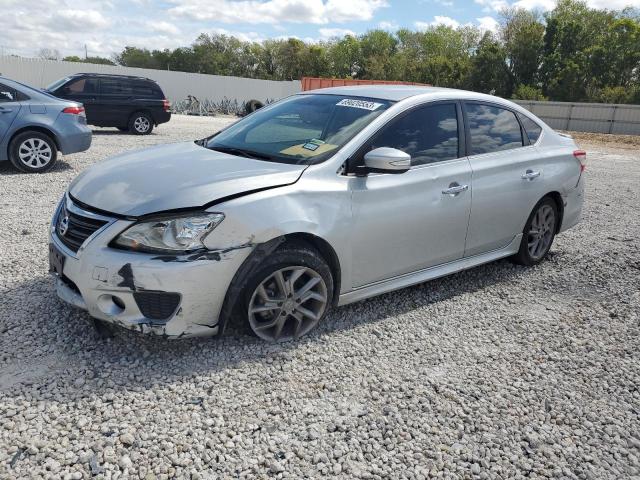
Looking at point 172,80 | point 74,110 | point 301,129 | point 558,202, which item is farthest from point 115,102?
point 172,80

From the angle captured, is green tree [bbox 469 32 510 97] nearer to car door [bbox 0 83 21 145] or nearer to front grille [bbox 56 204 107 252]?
car door [bbox 0 83 21 145]

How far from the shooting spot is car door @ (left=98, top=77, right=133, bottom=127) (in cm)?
1502

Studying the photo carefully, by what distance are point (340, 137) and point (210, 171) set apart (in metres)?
0.96

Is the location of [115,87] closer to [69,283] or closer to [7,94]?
[7,94]

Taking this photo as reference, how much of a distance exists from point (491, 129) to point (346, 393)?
279cm

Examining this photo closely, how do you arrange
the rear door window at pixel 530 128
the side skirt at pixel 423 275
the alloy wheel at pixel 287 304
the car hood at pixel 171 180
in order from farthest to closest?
the rear door window at pixel 530 128 < the side skirt at pixel 423 275 < the alloy wheel at pixel 287 304 < the car hood at pixel 171 180

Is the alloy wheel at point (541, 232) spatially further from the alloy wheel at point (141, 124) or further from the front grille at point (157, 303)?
the alloy wheel at point (141, 124)

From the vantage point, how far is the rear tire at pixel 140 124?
51.2ft

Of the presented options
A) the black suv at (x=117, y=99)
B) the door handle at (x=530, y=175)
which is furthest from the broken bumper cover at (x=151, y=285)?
the black suv at (x=117, y=99)

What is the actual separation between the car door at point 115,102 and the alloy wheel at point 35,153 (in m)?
6.72

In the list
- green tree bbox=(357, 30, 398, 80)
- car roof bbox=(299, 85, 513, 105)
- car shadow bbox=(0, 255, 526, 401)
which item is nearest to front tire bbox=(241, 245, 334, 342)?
car shadow bbox=(0, 255, 526, 401)

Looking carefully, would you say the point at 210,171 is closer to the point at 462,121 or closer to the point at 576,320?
the point at 462,121

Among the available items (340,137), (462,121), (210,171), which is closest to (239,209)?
(210,171)

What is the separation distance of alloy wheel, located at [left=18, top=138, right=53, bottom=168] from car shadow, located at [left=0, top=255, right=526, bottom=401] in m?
5.31
